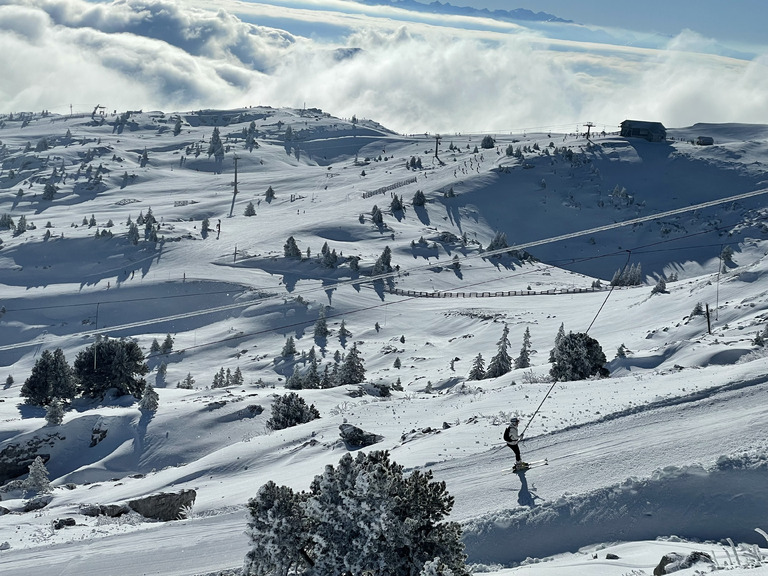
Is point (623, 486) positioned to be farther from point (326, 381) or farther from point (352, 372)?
point (352, 372)

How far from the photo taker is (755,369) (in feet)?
86.0

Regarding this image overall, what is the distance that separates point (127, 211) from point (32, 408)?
9023 centimetres

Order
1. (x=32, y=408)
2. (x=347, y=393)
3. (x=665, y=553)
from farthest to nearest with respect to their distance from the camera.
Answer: (x=32, y=408) → (x=347, y=393) → (x=665, y=553)

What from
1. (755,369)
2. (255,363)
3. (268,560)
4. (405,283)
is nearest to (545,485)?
(268,560)

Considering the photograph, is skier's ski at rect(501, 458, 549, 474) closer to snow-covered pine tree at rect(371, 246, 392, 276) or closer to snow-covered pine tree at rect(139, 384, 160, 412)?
snow-covered pine tree at rect(139, 384, 160, 412)

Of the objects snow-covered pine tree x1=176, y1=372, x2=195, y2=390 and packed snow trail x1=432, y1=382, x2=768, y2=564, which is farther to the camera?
snow-covered pine tree x1=176, y1=372, x2=195, y2=390

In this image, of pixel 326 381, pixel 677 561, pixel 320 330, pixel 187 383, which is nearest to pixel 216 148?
pixel 320 330

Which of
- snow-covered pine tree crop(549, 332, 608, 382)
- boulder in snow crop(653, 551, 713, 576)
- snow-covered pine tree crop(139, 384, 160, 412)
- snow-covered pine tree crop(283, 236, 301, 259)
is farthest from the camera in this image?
snow-covered pine tree crop(283, 236, 301, 259)

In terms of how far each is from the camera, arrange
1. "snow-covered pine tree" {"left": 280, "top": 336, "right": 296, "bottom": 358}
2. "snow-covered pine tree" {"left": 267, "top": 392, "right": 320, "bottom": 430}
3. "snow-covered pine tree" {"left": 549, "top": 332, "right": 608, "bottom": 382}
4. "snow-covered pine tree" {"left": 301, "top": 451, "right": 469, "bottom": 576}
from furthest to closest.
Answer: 1. "snow-covered pine tree" {"left": 280, "top": 336, "right": 296, "bottom": 358}
2. "snow-covered pine tree" {"left": 267, "top": 392, "right": 320, "bottom": 430}
3. "snow-covered pine tree" {"left": 549, "top": 332, "right": 608, "bottom": 382}
4. "snow-covered pine tree" {"left": 301, "top": 451, "right": 469, "bottom": 576}

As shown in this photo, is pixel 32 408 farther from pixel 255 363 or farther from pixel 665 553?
pixel 665 553

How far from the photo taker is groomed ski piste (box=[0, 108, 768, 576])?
19922 mm

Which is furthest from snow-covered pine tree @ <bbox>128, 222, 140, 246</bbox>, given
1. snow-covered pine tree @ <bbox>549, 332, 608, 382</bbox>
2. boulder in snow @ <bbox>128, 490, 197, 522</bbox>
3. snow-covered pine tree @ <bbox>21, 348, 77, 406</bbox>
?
boulder in snow @ <bbox>128, 490, 197, 522</bbox>

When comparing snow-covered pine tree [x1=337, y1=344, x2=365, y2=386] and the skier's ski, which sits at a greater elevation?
snow-covered pine tree [x1=337, y1=344, x2=365, y2=386]

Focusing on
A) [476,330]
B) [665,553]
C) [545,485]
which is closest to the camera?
[665,553]
